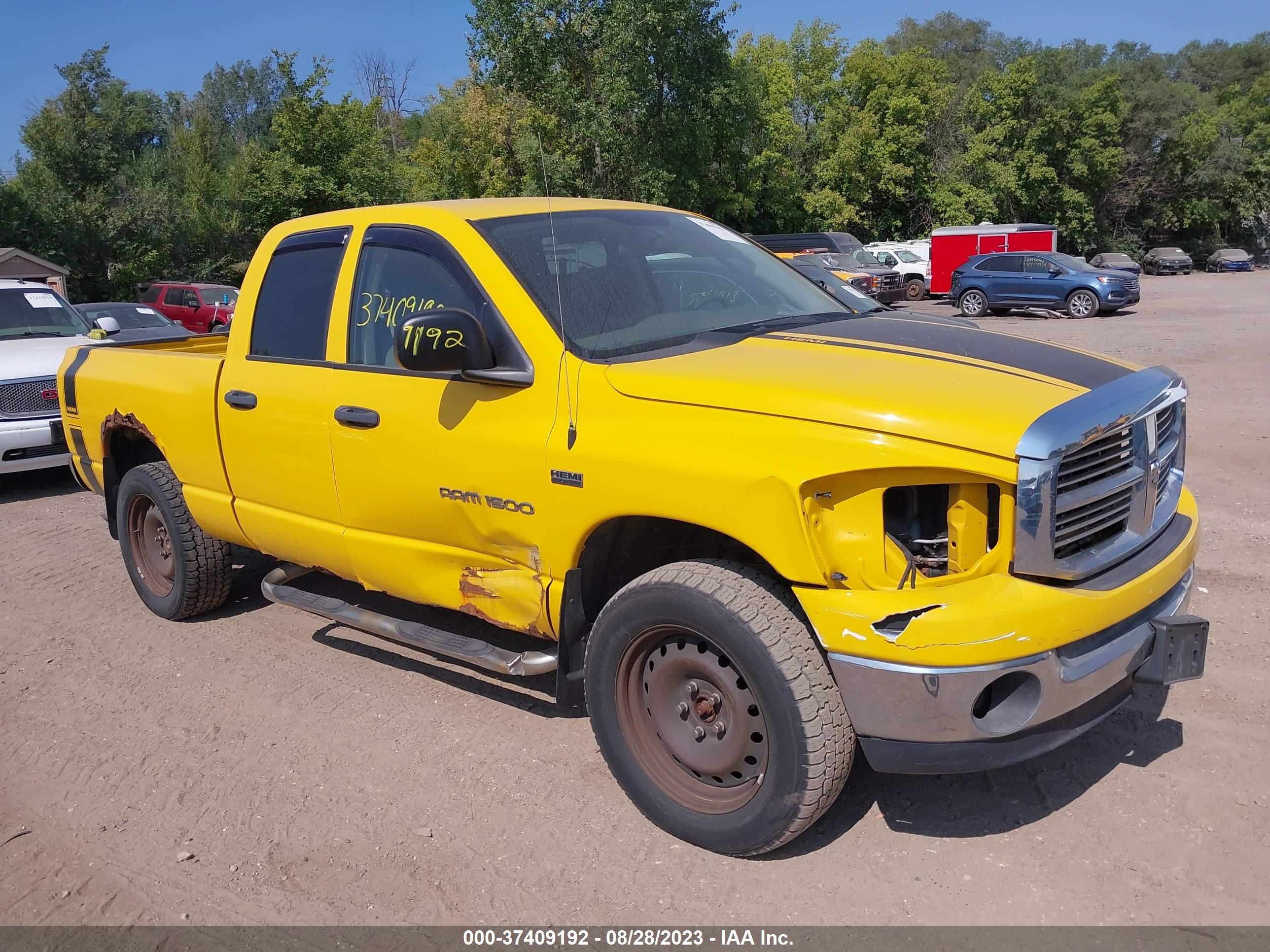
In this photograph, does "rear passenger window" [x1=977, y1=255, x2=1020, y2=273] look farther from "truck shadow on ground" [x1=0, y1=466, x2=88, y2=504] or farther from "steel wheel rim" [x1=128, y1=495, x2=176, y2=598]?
"steel wheel rim" [x1=128, y1=495, x2=176, y2=598]

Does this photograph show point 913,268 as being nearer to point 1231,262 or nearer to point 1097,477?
point 1231,262

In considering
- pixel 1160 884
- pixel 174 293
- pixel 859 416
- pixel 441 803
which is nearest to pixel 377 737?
pixel 441 803

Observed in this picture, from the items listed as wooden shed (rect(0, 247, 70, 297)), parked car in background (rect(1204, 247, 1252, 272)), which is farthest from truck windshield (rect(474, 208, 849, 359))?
parked car in background (rect(1204, 247, 1252, 272))

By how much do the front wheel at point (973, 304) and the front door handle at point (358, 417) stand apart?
85.6 ft

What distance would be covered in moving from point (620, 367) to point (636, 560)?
30.6 inches

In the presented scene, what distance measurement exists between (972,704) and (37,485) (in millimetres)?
9974

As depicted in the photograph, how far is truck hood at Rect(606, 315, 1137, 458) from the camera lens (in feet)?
9.42

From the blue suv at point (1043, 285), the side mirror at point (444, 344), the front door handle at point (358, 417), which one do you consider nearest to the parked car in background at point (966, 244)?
the blue suv at point (1043, 285)

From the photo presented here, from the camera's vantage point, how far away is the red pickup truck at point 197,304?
26625 mm

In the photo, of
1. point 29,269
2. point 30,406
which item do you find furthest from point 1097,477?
point 29,269

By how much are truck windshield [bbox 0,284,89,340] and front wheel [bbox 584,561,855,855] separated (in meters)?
9.27

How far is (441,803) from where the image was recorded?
12.5 ft

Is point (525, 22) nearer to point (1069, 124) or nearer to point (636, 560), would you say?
point (1069, 124)

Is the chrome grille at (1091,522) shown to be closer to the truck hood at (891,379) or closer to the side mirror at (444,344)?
the truck hood at (891,379)
